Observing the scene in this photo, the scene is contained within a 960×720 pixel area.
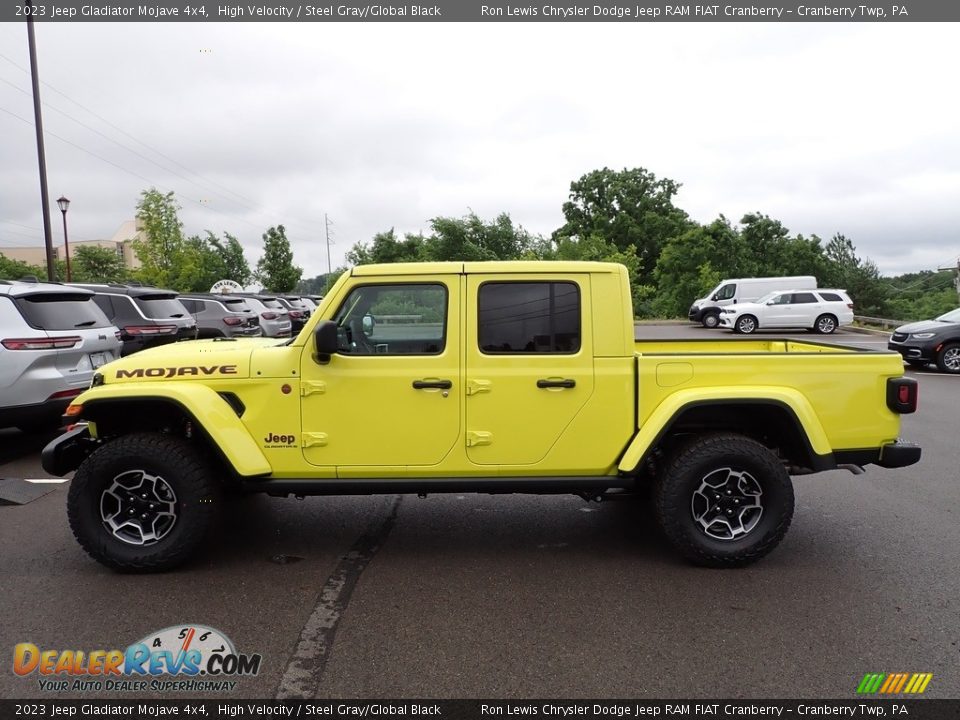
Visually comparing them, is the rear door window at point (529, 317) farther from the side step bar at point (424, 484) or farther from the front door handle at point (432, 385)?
the side step bar at point (424, 484)

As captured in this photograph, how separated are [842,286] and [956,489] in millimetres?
46738

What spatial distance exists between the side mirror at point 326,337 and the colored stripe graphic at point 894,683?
304cm

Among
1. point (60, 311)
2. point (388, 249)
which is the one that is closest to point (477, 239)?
point (388, 249)

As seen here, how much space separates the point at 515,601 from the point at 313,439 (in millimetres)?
1511

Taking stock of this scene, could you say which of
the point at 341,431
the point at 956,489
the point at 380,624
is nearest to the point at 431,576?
the point at 380,624

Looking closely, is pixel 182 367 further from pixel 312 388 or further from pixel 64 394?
pixel 64 394

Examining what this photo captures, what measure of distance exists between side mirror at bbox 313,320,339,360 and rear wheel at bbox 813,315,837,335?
2388 centimetres

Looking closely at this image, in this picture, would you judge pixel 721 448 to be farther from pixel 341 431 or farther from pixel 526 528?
pixel 341 431

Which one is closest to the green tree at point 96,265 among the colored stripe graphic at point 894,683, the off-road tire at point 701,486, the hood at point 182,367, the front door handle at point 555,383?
the hood at point 182,367

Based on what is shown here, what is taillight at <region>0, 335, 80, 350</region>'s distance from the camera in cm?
648

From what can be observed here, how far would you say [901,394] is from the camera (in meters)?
3.98

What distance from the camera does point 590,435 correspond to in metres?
4.02

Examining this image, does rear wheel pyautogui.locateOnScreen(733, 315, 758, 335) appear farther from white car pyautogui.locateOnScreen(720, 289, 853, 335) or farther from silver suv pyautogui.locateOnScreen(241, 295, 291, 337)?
silver suv pyautogui.locateOnScreen(241, 295, 291, 337)

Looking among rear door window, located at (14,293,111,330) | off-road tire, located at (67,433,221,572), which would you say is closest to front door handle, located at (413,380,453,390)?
off-road tire, located at (67,433,221,572)
